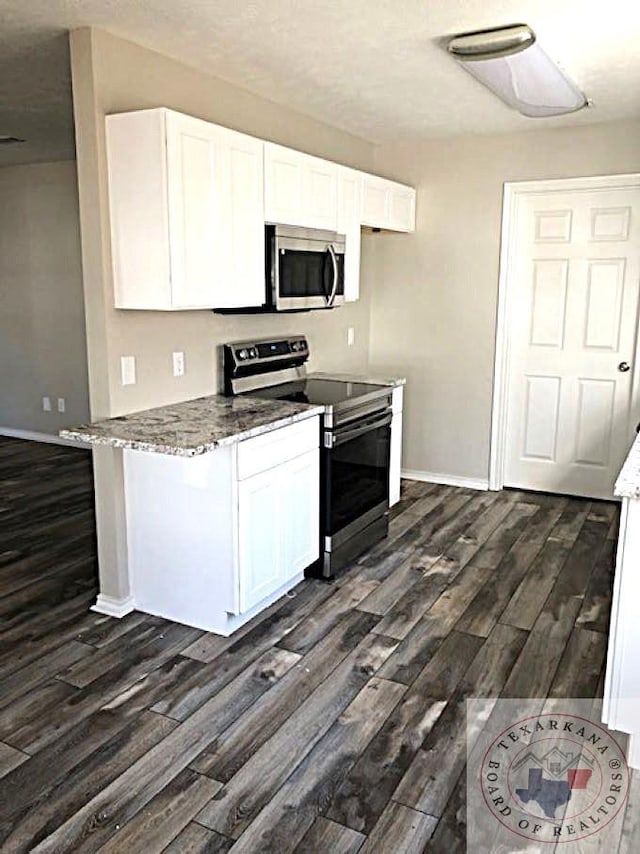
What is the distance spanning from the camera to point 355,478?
3863 millimetres

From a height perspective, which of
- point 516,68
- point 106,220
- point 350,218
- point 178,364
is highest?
point 516,68

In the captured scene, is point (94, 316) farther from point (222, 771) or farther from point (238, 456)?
point (222, 771)

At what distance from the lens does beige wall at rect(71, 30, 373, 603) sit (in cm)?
299

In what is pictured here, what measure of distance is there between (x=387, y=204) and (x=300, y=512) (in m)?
2.41

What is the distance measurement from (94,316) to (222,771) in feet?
6.23

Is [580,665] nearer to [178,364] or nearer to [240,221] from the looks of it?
[178,364]

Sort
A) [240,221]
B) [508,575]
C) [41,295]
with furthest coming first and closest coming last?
1. [41,295]
2. [508,575]
3. [240,221]

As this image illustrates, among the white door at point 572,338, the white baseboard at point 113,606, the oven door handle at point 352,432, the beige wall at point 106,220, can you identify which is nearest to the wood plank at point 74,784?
the white baseboard at point 113,606

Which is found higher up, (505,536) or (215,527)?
(215,527)

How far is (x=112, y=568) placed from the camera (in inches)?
128

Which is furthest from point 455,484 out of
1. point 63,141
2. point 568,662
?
point 63,141

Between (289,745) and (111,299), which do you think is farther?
(111,299)

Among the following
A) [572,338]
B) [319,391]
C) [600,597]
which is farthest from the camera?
[572,338]

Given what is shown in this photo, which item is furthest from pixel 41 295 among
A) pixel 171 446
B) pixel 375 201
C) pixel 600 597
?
pixel 600 597
